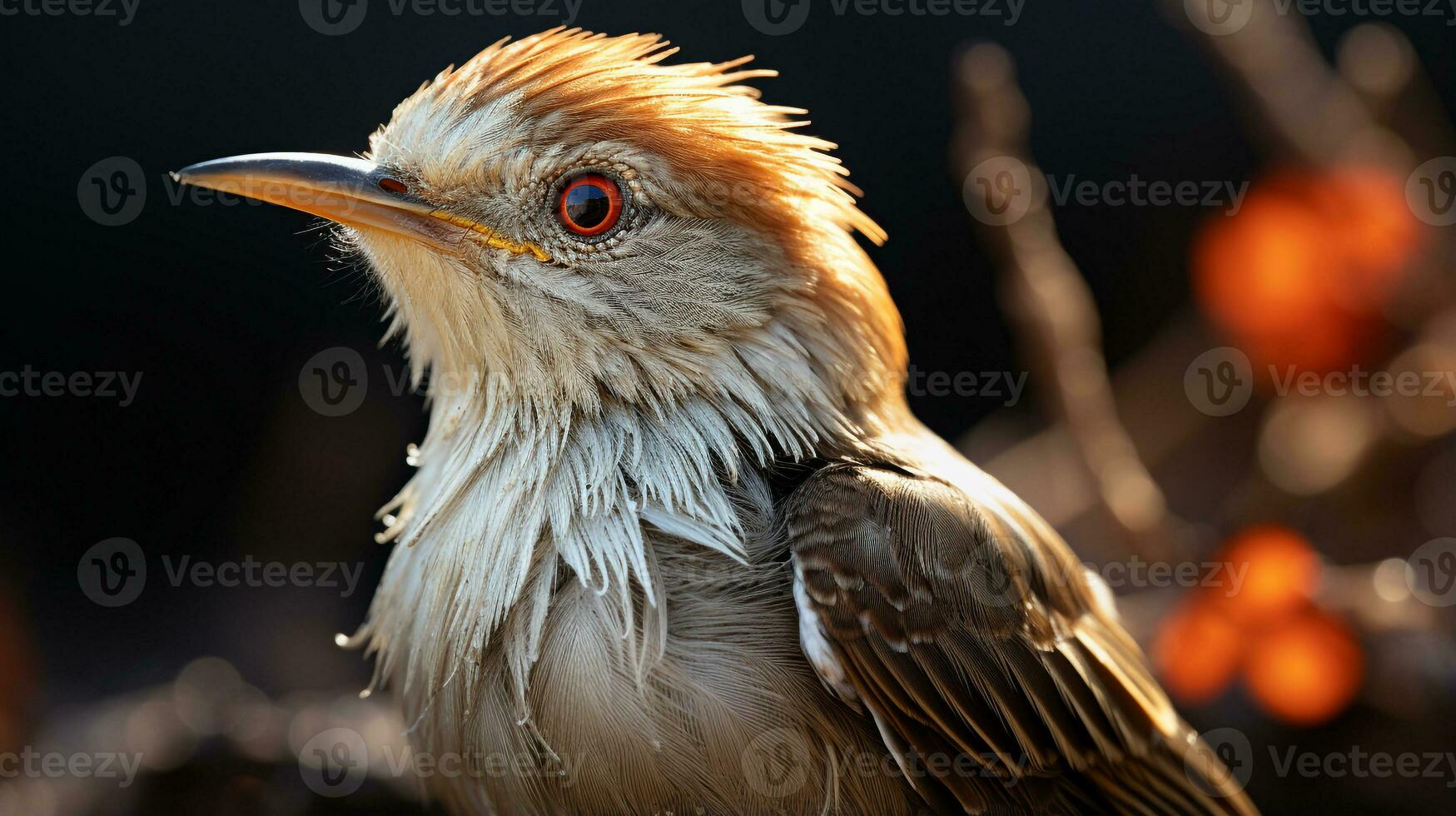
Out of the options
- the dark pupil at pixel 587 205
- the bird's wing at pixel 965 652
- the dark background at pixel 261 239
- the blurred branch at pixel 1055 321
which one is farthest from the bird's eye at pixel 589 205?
the dark background at pixel 261 239

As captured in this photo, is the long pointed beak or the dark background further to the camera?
the dark background

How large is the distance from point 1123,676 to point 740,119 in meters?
1.42

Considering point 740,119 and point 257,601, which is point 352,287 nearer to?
point 740,119

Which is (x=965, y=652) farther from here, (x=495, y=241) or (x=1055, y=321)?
(x=1055, y=321)

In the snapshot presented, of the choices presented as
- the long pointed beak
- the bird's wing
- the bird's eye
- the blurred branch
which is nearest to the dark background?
the blurred branch

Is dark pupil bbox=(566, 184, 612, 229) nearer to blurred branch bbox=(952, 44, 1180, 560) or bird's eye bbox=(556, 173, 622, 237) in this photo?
bird's eye bbox=(556, 173, 622, 237)

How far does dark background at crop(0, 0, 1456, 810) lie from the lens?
4.44m

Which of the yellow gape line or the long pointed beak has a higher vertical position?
the long pointed beak

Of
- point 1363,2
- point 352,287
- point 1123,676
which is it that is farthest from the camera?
point 1363,2

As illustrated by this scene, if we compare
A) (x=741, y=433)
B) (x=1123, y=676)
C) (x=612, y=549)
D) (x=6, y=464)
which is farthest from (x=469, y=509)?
(x=6, y=464)

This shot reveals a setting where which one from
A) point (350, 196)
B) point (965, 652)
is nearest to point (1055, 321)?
point (965, 652)

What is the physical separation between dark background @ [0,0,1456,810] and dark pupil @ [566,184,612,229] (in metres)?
2.42

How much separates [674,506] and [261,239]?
321 centimetres

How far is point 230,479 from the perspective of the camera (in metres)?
4.70
